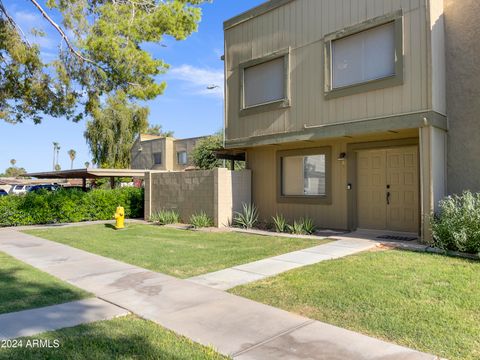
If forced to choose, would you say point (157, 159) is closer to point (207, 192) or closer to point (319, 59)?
point (207, 192)

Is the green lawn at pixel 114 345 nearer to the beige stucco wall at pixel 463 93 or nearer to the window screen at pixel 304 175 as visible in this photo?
the beige stucco wall at pixel 463 93

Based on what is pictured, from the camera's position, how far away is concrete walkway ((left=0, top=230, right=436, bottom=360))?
396cm

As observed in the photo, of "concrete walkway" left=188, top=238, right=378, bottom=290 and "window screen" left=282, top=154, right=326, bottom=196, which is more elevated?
"window screen" left=282, top=154, right=326, bottom=196

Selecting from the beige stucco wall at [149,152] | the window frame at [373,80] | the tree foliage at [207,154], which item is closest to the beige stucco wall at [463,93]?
the window frame at [373,80]

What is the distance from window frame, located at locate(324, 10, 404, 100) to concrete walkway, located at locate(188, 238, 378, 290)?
12.9 ft

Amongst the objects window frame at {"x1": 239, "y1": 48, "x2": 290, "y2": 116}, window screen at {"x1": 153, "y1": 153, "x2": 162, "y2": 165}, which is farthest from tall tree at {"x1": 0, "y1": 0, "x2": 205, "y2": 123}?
window screen at {"x1": 153, "y1": 153, "x2": 162, "y2": 165}

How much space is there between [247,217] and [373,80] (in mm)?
5896

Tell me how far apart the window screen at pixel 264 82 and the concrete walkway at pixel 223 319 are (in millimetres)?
7440

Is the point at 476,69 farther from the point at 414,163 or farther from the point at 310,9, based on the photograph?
the point at 310,9

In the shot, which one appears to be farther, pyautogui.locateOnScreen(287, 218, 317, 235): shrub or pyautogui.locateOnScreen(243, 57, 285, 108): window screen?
pyautogui.locateOnScreen(243, 57, 285, 108): window screen

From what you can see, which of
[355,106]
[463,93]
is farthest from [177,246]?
[463,93]

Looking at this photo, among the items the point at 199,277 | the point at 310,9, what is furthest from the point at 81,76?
the point at 199,277

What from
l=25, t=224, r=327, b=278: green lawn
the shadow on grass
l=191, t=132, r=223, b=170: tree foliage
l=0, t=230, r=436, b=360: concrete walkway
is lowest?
l=0, t=230, r=436, b=360: concrete walkway

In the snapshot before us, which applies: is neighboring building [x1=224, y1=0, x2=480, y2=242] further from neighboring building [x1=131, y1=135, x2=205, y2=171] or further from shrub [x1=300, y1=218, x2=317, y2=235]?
neighboring building [x1=131, y1=135, x2=205, y2=171]
